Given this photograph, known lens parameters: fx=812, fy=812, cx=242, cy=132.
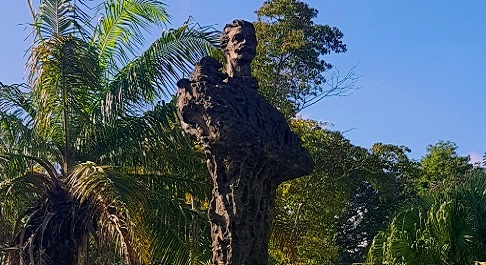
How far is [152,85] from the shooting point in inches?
380

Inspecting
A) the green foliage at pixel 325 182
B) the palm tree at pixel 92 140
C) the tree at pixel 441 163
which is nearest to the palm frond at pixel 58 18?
the palm tree at pixel 92 140

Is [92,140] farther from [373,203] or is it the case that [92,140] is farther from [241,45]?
[373,203]

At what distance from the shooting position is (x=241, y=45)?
6.00 meters

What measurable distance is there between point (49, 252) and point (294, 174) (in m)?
3.91

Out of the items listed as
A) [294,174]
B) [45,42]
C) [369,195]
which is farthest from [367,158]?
[294,174]

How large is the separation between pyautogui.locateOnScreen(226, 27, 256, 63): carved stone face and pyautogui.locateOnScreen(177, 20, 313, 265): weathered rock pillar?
0.90ft

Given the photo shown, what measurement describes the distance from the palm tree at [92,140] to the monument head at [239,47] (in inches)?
106

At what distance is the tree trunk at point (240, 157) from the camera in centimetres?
535

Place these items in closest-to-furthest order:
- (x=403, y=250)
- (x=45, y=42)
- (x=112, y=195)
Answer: (x=112, y=195), (x=45, y=42), (x=403, y=250)

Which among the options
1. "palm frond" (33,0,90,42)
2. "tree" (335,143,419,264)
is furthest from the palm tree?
"tree" (335,143,419,264)

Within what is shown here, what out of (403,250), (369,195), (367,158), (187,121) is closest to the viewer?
(187,121)

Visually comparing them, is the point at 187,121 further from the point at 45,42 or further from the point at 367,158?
the point at 367,158

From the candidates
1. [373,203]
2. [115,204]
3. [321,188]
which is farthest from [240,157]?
[373,203]

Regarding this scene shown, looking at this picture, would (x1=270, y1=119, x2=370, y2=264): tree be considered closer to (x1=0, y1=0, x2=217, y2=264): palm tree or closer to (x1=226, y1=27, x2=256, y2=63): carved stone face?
(x1=0, y1=0, x2=217, y2=264): palm tree
